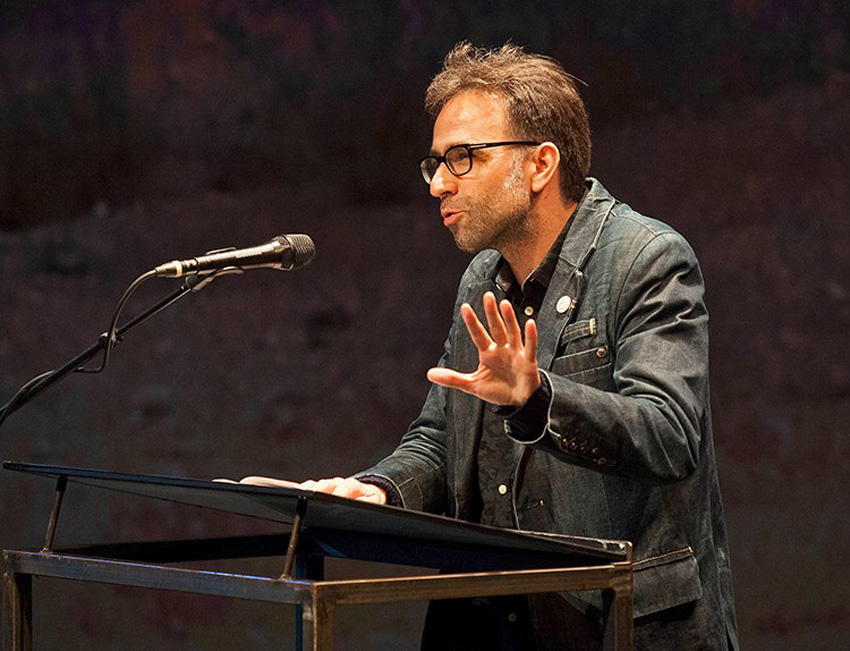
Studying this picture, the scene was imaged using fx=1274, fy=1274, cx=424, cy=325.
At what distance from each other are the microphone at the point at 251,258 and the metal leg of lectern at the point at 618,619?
0.70 metres

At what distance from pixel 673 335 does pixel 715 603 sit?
1.54ft

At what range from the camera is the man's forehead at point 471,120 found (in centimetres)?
243

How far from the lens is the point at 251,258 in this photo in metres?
1.99

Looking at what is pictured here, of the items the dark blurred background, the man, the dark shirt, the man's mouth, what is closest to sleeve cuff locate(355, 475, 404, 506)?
the man

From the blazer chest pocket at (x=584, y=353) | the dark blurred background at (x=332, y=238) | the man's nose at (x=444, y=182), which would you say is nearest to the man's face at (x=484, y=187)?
the man's nose at (x=444, y=182)

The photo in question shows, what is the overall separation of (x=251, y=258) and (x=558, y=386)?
20.9 inches

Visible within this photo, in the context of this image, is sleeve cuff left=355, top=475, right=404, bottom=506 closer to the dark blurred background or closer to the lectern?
the lectern

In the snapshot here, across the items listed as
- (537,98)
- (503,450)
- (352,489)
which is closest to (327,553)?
(352,489)

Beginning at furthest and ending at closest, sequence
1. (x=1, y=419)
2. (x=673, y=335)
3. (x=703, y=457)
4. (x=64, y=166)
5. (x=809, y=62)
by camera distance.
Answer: (x=64, y=166), (x=809, y=62), (x=703, y=457), (x=673, y=335), (x=1, y=419)

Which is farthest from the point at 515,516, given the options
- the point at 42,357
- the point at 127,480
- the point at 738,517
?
the point at 42,357

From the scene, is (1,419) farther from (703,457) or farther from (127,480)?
(703,457)

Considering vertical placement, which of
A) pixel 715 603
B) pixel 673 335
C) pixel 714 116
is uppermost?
pixel 714 116

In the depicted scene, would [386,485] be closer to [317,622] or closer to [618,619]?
[618,619]

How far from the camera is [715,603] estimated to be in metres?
2.15
